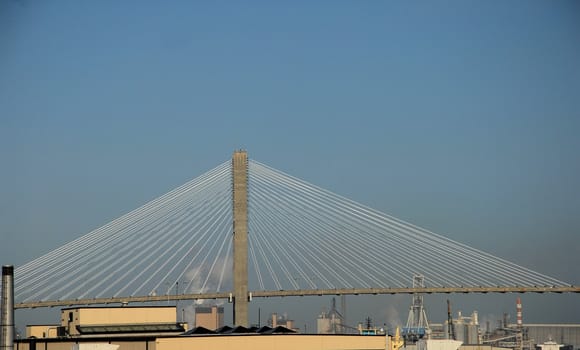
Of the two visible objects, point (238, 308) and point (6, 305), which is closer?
point (6, 305)

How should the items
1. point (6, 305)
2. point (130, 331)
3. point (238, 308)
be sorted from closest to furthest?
point (6, 305)
point (130, 331)
point (238, 308)

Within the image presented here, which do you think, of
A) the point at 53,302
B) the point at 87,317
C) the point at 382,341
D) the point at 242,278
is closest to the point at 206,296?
the point at 242,278

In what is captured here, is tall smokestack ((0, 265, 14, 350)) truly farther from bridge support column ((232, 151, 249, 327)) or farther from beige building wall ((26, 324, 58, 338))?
bridge support column ((232, 151, 249, 327))

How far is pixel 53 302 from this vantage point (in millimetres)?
109875

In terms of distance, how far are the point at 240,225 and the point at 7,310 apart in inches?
A: 2022

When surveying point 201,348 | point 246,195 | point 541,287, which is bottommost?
point 201,348

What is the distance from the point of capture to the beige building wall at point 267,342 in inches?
2376

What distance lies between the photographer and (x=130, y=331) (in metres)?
75.4

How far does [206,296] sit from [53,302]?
1414 centimetres

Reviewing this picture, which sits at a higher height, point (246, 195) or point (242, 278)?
point (246, 195)

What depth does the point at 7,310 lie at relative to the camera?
60.2 m

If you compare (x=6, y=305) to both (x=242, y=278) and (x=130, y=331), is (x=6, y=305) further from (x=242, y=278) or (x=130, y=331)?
(x=242, y=278)

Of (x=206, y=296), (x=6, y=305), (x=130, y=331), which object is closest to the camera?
(x=6, y=305)

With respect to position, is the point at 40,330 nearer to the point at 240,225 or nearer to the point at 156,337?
the point at 156,337
